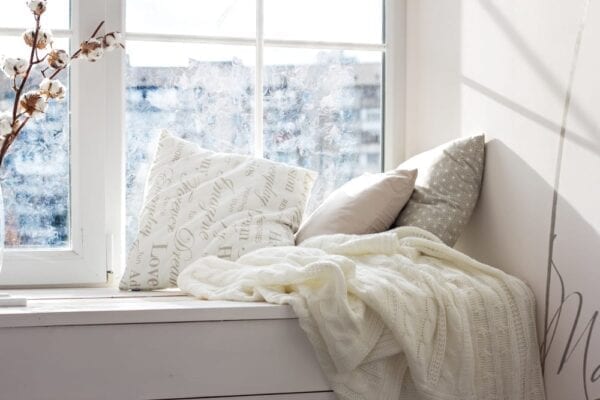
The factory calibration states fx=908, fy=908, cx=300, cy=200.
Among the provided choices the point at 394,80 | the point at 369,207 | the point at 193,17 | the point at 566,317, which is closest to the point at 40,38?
the point at 193,17

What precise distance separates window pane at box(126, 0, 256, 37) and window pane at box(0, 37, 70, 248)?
0.24 meters

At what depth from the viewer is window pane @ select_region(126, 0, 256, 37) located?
2.65m

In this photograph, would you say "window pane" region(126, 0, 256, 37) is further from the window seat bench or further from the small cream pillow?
the window seat bench

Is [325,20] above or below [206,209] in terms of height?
above

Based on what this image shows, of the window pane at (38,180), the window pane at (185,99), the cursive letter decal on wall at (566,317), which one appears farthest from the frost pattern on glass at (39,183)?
the cursive letter decal on wall at (566,317)

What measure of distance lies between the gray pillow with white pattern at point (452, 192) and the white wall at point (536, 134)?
34mm

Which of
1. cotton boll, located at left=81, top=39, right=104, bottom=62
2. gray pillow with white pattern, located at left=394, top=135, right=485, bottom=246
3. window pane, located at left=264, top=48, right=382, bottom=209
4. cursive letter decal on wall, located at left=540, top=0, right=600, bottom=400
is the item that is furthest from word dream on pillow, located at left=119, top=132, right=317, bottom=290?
cursive letter decal on wall, located at left=540, top=0, right=600, bottom=400

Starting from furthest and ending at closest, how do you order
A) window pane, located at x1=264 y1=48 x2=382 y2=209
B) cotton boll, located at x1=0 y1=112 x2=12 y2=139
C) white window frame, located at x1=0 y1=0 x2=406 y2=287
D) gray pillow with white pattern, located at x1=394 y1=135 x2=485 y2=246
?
window pane, located at x1=264 y1=48 x2=382 y2=209, white window frame, located at x1=0 y1=0 x2=406 y2=287, gray pillow with white pattern, located at x1=394 y1=135 x2=485 y2=246, cotton boll, located at x1=0 y1=112 x2=12 y2=139

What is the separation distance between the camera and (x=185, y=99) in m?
2.68

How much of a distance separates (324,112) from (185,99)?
16.9 inches

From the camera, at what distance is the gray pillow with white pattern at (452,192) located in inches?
90.4

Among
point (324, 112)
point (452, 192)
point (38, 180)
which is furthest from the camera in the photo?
point (324, 112)

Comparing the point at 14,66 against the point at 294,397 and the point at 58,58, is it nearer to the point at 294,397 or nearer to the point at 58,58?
the point at 58,58

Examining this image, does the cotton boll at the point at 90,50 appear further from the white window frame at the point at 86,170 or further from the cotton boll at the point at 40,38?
the white window frame at the point at 86,170
